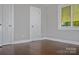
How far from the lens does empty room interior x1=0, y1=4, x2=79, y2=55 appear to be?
2232mm

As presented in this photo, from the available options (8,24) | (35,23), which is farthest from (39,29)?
(8,24)

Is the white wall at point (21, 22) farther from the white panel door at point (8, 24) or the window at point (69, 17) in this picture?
the window at point (69, 17)

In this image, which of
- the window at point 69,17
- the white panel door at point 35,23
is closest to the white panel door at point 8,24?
the white panel door at point 35,23

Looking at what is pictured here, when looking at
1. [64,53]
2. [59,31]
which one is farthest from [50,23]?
[64,53]

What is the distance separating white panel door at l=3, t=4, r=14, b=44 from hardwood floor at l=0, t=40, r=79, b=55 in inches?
2.6

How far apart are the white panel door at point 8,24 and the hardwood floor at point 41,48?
0.07 meters

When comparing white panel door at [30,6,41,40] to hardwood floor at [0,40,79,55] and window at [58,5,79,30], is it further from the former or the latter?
window at [58,5,79,30]

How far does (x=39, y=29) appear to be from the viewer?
7.44 feet

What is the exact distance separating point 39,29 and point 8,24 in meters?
0.26

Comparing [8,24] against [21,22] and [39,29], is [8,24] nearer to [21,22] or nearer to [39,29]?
[21,22]
